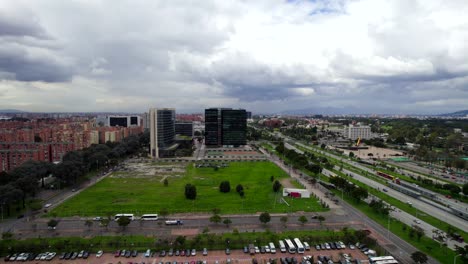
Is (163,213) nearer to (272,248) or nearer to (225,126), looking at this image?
(272,248)

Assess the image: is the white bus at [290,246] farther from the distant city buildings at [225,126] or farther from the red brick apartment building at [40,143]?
the distant city buildings at [225,126]

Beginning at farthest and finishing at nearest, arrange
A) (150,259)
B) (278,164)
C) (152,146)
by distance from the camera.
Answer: (152,146) < (278,164) < (150,259)

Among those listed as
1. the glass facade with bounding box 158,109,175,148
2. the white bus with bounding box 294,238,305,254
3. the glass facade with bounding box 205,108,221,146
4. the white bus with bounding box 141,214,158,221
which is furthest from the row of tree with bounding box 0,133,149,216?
the white bus with bounding box 294,238,305,254

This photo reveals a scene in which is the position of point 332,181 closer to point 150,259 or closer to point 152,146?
point 150,259

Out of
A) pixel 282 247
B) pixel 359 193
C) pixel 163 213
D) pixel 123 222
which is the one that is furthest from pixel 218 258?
pixel 359 193

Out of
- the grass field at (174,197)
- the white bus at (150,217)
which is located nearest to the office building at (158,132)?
the grass field at (174,197)

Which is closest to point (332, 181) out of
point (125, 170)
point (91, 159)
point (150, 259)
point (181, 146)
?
point (150, 259)

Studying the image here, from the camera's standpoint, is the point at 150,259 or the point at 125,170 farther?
the point at 125,170

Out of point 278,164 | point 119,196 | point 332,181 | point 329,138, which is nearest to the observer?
point 119,196
